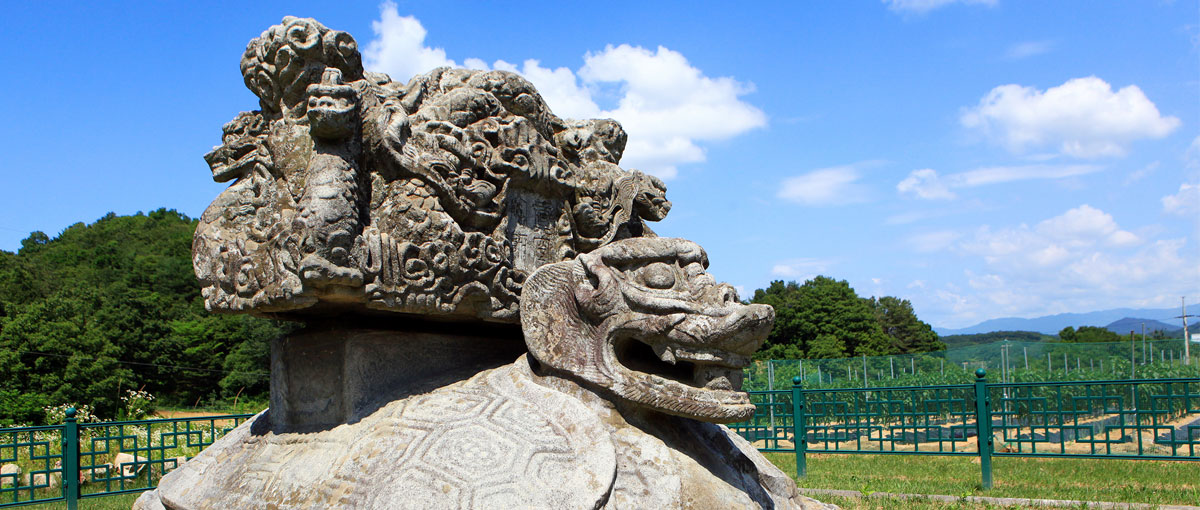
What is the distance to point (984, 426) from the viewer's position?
833cm

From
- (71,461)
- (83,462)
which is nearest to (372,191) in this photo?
(71,461)

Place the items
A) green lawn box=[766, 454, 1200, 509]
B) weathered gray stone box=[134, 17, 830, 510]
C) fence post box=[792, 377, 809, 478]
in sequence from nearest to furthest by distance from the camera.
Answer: weathered gray stone box=[134, 17, 830, 510]
green lawn box=[766, 454, 1200, 509]
fence post box=[792, 377, 809, 478]

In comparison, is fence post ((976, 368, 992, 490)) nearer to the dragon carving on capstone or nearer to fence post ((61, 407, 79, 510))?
the dragon carving on capstone

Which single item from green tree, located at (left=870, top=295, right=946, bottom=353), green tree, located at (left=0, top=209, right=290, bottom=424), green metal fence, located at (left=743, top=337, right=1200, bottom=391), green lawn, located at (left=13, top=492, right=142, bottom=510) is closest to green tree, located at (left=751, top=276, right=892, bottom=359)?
green tree, located at (left=870, top=295, right=946, bottom=353)

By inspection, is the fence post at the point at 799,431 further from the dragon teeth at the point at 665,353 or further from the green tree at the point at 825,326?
the green tree at the point at 825,326

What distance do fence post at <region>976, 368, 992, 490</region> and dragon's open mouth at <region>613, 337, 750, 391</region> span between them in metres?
5.76

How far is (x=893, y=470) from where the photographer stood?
33.0ft

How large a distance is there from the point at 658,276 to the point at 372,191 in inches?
48.2

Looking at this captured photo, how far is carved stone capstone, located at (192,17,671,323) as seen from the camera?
3.30 m

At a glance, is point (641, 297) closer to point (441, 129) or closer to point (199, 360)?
point (441, 129)

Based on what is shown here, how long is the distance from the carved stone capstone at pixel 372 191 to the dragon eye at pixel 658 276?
0.67 metres

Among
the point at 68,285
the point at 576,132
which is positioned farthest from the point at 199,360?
the point at 576,132

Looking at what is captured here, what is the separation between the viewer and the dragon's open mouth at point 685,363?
337 centimetres

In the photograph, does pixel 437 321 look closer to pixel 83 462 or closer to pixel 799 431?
pixel 799 431
